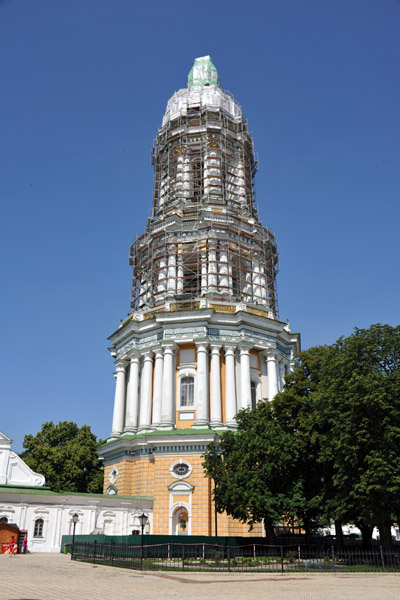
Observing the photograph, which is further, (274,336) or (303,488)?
(274,336)

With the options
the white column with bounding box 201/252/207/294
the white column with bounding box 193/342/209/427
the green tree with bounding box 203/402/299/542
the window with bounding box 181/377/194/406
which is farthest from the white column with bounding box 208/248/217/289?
the green tree with bounding box 203/402/299/542

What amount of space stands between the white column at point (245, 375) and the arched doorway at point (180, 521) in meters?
8.60

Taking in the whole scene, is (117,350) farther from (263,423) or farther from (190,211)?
(263,423)

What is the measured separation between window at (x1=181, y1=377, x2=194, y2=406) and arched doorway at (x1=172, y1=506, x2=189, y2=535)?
7.93 m

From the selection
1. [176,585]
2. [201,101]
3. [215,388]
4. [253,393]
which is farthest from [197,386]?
[201,101]

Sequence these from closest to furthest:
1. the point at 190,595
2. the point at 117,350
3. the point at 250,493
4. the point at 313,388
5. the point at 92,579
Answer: the point at 190,595 < the point at 92,579 < the point at 250,493 < the point at 313,388 < the point at 117,350

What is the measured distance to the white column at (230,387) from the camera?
39.7m

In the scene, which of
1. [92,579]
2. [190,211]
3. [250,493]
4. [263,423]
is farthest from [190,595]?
[190,211]

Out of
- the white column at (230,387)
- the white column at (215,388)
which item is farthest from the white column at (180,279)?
the white column at (230,387)

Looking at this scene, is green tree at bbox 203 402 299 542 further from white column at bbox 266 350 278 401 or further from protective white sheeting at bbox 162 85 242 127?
protective white sheeting at bbox 162 85 242 127

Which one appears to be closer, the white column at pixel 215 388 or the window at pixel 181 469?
the window at pixel 181 469

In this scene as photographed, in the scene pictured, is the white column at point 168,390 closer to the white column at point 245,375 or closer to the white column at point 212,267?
the white column at point 245,375

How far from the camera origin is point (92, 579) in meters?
18.4

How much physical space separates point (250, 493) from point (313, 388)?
8.80 metres
